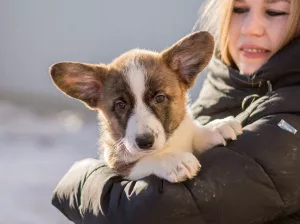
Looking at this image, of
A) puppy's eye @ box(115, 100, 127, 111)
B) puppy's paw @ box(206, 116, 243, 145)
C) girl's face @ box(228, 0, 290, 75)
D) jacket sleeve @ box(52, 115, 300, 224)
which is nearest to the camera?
jacket sleeve @ box(52, 115, 300, 224)

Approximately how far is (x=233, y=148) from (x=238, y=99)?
47cm

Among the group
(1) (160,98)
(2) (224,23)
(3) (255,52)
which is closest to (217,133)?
(1) (160,98)

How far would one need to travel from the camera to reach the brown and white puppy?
1721 mm

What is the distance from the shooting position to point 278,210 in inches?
59.7

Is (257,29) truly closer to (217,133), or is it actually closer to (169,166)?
(217,133)

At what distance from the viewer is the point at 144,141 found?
1.68m

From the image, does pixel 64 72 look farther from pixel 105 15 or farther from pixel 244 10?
pixel 105 15

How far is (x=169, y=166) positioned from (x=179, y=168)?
0.04m

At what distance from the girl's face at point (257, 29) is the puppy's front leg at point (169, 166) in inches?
22.8

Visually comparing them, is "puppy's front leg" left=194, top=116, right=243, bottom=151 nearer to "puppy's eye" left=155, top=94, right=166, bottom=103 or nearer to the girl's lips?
"puppy's eye" left=155, top=94, right=166, bottom=103

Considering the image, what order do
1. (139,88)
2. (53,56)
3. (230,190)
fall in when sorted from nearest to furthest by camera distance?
(230,190) → (139,88) → (53,56)

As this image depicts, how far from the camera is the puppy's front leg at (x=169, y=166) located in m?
1.51

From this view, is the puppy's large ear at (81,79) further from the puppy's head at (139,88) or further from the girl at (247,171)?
the girl at (247,171)

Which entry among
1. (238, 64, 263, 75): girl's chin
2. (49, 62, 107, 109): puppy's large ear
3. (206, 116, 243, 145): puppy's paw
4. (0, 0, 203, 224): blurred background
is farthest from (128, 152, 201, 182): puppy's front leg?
(0, 0, 203, 224): blurred background
